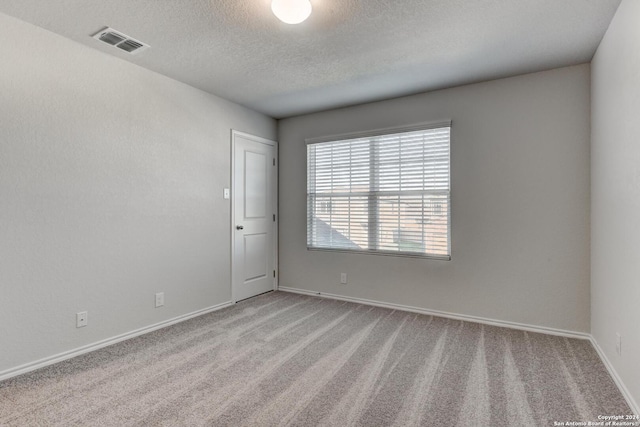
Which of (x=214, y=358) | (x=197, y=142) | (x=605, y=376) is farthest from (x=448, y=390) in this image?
(x=197, y=142)

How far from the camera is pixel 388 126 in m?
3.77

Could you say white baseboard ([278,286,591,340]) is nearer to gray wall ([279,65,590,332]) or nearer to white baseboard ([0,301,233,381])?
gray wall ([279,65,590,332])

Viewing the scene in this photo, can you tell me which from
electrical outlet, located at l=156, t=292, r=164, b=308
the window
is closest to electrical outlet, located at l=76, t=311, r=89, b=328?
electrical outlet, located at l=156, t=292, r=164, b=308

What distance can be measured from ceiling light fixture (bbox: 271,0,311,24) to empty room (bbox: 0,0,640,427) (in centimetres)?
2

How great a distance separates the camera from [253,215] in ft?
13.9

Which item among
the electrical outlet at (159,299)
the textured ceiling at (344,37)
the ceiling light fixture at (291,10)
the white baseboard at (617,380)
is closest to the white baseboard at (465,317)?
the white baseboard at (617,380)

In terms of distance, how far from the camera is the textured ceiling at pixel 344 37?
82.0 inches

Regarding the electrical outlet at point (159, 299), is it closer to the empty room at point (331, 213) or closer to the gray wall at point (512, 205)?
the empty room at point (331, 213)

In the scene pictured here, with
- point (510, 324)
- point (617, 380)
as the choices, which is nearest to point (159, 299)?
point (510, 324)

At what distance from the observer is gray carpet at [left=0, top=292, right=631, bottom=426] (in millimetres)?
1790

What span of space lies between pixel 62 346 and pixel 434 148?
12.4 ft

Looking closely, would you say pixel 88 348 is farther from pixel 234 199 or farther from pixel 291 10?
pixel 291 10

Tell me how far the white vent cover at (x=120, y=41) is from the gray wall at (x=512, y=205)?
250 cm

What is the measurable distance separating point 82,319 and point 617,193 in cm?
401
